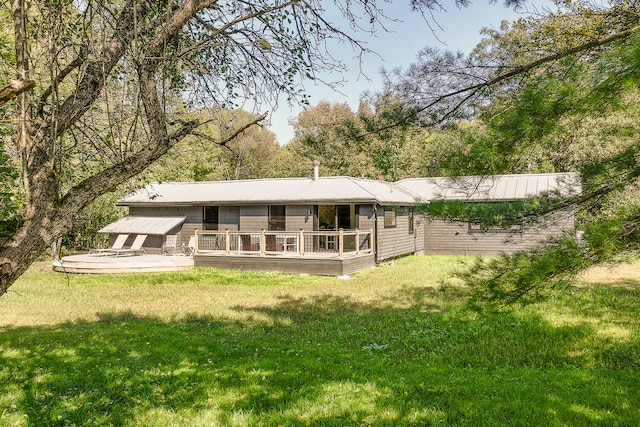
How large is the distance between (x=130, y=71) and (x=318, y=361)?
162 inches

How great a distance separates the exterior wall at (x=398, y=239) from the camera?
17.4 metres

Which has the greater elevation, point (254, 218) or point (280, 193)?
point (280, 193)

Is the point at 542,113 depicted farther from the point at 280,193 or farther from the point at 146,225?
the point at 146,225

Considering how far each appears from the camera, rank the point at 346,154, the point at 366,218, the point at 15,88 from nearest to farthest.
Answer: the point at 15,88, the point at 366,218, the point at 346,154

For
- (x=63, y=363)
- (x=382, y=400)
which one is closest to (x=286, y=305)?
(x=63, y=363)

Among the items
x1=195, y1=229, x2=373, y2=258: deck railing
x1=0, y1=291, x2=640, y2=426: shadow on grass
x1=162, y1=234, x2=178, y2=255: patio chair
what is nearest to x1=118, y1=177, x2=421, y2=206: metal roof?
x1=195, y1=229, x2=373, y2=258: deck railing

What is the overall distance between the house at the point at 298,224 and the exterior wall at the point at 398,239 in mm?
42

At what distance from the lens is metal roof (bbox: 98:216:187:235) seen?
61.2 feet

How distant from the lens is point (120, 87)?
417 centimetres

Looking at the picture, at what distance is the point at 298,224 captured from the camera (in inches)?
672

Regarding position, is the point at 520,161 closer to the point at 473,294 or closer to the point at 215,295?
the point at 473,294

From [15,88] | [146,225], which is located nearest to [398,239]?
[146,225]

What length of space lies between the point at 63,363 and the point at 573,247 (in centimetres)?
620

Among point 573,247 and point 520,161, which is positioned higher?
point 520,161
